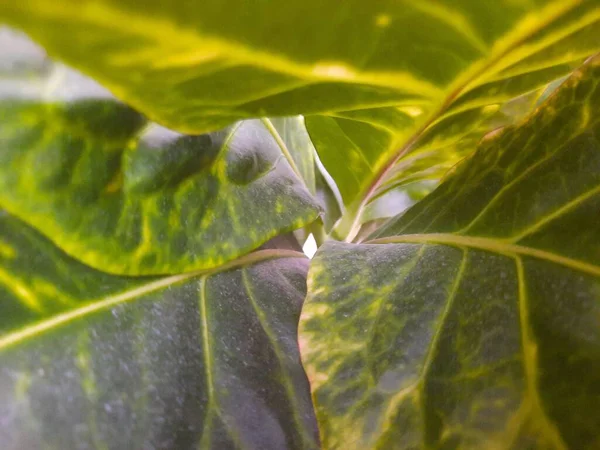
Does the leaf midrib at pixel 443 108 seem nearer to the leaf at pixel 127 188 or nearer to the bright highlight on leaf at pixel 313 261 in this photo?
the bright highlight on leaf at pixel 313 261

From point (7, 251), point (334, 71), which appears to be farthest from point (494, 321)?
point (7, 251)

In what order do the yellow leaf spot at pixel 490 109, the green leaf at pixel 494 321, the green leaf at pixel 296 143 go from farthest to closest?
the green leaf at pixel 296 143
the yellow leaf spot at pixel 490 109
the green leaf at pixel 494 321

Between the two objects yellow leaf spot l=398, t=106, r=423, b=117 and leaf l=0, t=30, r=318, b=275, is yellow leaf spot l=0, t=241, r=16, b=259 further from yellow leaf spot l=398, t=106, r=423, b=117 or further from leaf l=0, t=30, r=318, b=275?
yellow leaf spot l=398, t=106, r=423, b=117

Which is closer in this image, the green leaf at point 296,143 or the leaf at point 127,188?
the leaf at point 127,188

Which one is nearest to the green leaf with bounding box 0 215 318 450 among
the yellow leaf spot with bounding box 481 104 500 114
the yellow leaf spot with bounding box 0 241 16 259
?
the yellow leaf spot with bounding box 0 241 16 259

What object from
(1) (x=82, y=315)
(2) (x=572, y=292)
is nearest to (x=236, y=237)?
(1) (x=82, y=315)

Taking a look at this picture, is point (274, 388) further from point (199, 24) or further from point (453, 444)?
point (199, 24)

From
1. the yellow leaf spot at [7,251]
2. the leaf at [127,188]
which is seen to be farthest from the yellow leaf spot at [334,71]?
the yellow leaf spot at [7,251]

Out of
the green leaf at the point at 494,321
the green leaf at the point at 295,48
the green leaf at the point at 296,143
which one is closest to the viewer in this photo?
the green leaf at the point at 295,48
